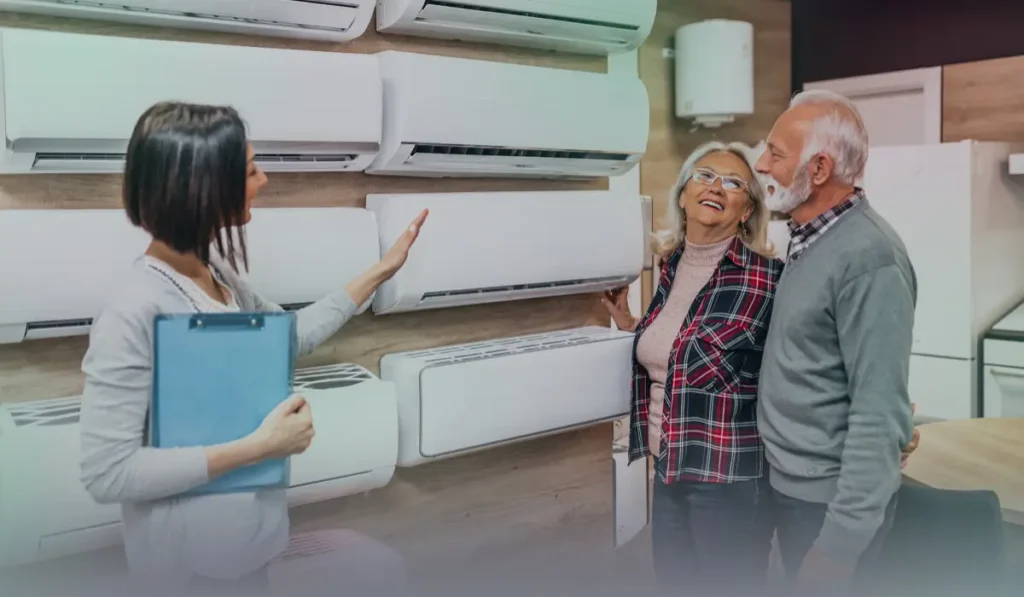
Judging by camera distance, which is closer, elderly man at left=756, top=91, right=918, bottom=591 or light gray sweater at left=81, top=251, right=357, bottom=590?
light gray sweater at left=81, top=251, right=357, bottom=590

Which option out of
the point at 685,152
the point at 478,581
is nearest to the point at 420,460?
the point at 478,581

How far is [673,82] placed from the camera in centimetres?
301

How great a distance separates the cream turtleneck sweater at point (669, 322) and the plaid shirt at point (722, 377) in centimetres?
5

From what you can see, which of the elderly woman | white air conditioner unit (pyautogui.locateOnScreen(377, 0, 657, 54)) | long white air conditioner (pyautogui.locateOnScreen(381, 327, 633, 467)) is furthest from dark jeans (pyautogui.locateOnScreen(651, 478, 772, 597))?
white air conditioner unit (pyautogui.locateOnScreen(377, 0, 657, 54))

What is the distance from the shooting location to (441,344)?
5.53ft

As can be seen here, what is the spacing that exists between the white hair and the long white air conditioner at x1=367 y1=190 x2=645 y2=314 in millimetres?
521

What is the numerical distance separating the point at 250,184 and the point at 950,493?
1173 millimetres

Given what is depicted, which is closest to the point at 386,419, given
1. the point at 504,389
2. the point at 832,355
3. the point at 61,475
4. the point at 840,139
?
the point at 504,389

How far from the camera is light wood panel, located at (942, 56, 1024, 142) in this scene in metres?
2.72

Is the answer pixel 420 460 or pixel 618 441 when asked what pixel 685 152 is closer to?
pixel 618 441

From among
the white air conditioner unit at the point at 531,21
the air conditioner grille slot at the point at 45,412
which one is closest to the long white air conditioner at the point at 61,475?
the air conditioner grille slot at the point at 45,412

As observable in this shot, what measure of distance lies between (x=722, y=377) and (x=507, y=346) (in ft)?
1.40

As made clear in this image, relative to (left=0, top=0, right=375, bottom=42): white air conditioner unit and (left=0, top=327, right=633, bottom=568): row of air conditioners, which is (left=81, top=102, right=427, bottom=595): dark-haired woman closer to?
(left=0, top=327, right=633, bottom=568): row of air conditioners

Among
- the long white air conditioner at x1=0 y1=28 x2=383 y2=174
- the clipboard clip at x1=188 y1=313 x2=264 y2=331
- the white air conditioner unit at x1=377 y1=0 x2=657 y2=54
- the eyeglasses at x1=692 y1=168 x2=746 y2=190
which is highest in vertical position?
the white air conditioner unit at x1=377 y1=0 x2=657 y2=54
